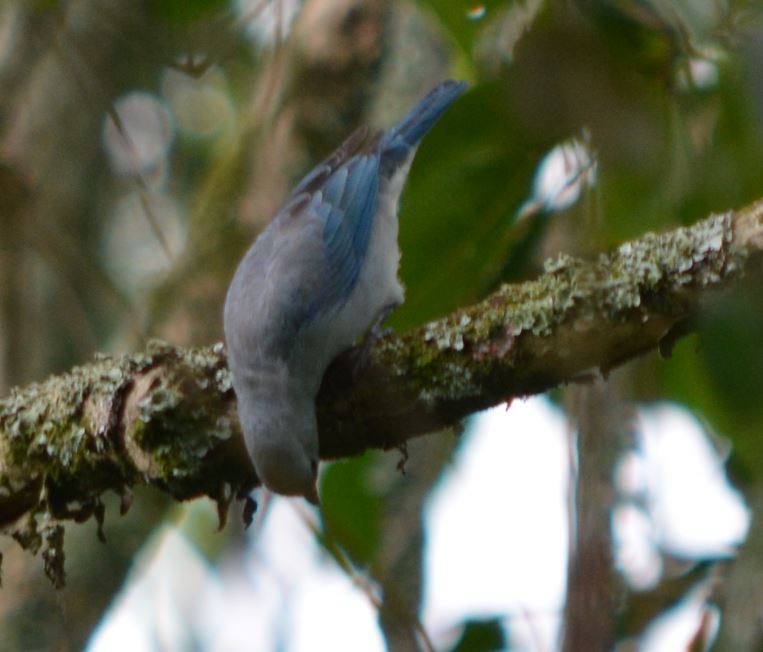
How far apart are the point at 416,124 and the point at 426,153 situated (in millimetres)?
1941

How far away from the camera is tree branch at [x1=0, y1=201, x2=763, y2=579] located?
2477 millimetres

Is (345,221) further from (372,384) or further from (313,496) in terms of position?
(372,384)

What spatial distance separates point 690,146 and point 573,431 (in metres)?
1.40

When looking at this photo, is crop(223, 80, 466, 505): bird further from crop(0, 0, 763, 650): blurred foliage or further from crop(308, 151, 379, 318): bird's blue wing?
crop(0, 0, 763, 650): blurred foliage

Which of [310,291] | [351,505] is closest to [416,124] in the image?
[310,291]

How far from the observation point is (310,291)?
383 centimetres

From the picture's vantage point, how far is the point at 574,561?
2.01 m

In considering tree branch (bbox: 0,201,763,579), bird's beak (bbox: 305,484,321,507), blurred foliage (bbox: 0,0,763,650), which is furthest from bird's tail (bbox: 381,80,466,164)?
bird's beak (bbox: 305,484,321,507)

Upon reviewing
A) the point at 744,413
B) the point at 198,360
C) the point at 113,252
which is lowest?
the point at 113,252

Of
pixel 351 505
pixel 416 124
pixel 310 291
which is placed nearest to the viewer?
pixel 351 505

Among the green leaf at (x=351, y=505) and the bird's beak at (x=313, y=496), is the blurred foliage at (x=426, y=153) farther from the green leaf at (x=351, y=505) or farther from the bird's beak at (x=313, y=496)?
the bird's beak at (x=313, y=496)

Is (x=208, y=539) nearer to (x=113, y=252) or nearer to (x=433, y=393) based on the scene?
(x=113, y=252)

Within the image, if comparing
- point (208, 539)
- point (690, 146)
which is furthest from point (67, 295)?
point (690, 146)

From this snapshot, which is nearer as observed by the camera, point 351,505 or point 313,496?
point 351,505
